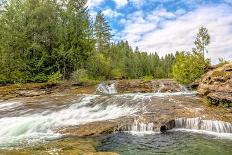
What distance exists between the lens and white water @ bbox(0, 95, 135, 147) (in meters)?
17.4

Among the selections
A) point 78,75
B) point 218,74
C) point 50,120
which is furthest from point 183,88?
point 50,120

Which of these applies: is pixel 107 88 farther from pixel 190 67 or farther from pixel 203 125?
pixel 203 125

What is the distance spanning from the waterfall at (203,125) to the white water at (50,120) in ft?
13.2

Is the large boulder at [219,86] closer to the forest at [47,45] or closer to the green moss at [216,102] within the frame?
the green moss at [216,102]

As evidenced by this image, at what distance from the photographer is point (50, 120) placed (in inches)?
816

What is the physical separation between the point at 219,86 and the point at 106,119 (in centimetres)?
924

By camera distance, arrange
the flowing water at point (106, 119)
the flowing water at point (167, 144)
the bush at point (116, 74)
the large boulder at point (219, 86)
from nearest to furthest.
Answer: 1. the flowing water at point (167, 144)
2. the flowing water at point (106, 119)
3. the large boulder at point (219, 86)
4. the bush at point (116, 74)

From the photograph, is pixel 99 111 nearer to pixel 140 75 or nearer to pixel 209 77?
pixel 209 77

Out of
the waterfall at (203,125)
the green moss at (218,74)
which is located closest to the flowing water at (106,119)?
the waterfall at (203,125)

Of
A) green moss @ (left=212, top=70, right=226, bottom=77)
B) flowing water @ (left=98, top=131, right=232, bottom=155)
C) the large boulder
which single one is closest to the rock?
the large boulder

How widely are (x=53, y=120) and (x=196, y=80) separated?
87.7 ft

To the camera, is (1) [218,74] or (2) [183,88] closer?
(1) [218,74]

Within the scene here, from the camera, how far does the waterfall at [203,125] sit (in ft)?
58.3

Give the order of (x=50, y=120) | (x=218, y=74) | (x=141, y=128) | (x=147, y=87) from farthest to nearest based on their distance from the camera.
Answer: (x=147, y=87) < (x=218, y=74) < (x=50, y=120) < (x=141, y=128)
